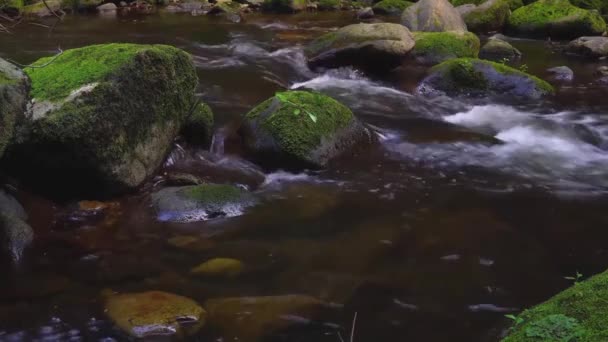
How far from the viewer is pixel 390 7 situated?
17438 mm

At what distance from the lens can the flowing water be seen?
379cm

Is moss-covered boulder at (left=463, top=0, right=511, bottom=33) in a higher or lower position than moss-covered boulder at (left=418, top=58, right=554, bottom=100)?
higher

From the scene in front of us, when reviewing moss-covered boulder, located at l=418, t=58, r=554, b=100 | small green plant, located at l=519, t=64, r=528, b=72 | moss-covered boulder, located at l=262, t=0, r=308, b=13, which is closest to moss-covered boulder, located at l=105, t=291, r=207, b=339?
moss-covered boulder, located at l=418, t=58, r=554, b=100

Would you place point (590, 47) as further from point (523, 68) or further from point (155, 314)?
point (155, 314)

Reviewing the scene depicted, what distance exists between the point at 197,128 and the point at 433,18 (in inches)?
280

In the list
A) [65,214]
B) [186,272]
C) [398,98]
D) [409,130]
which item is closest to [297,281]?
[186,272]

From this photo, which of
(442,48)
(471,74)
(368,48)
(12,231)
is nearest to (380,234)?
(12,231)

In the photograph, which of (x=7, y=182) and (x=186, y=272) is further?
(x=7, y=182)

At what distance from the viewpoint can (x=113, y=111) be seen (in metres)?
4.93

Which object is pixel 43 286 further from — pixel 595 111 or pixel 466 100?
pixel 595 111

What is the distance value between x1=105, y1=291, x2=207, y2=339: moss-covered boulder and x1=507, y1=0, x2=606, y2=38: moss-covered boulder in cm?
1177

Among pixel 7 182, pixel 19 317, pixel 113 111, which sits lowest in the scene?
pixel 19 317

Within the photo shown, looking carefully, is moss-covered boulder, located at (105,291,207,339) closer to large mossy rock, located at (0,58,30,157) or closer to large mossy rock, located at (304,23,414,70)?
large mossy rock, located at (0,58,30,157)

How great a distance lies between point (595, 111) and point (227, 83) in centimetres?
516
